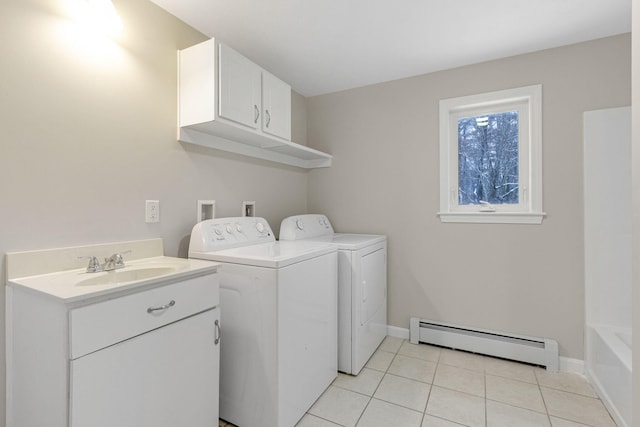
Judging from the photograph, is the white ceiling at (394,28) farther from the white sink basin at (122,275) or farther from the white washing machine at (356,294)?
the white sink basin at (122,275)

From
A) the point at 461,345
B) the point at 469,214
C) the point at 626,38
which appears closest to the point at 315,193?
the point at 469,214

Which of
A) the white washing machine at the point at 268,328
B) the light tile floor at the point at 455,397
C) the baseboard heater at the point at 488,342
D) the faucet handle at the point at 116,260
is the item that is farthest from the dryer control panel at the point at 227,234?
the baseboard heater at the point at 488,342

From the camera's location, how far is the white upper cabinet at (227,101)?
167cm

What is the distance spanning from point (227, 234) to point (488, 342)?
6.73 ft

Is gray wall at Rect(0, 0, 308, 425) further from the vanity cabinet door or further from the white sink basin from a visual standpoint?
the vanity cabinet door

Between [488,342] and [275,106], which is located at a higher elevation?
[275,106]

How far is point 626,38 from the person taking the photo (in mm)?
1916

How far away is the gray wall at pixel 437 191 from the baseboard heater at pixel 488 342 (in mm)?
68

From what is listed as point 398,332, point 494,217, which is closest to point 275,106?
point 494,217

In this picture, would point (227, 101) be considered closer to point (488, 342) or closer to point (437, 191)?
point (437, 191)

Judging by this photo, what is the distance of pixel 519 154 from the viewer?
2.27 m

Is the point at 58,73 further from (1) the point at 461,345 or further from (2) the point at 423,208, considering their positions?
(1) the point at 461,345

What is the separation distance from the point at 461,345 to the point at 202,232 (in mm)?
2092

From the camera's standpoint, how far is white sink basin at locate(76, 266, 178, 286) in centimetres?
121
